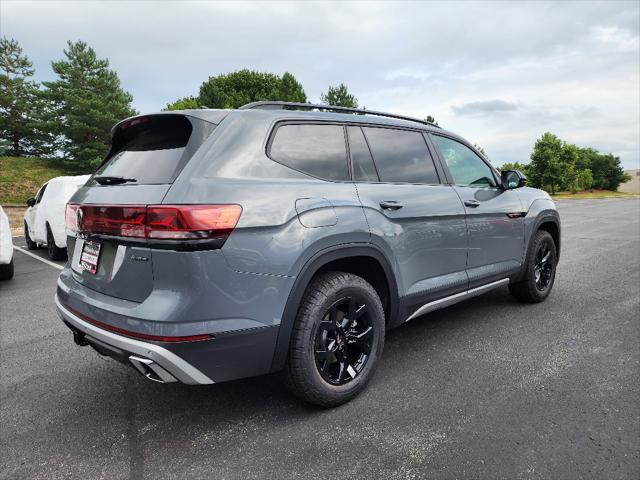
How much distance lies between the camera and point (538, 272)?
458cm

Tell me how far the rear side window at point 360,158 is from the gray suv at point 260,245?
0.01m

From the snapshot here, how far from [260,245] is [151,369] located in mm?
776

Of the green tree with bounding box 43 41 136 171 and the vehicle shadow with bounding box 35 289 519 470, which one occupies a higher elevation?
the green tree with bounding box 43 41 136 171

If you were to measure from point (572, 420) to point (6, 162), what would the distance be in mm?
35293

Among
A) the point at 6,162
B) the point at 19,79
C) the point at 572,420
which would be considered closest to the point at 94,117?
the point at 6,162

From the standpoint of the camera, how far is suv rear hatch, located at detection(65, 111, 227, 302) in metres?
2.04

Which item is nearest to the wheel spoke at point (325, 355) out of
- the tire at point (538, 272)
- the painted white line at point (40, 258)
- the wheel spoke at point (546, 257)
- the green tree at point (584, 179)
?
the tire at point (538, 272)

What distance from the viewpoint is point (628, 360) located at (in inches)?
125

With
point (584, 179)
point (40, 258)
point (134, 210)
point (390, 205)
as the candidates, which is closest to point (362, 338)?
point (390, 205)

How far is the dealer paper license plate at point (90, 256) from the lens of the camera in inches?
93.1

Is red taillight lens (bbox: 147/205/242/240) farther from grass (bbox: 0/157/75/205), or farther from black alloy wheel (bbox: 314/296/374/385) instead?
grass (bbox: 0/157/75/205)

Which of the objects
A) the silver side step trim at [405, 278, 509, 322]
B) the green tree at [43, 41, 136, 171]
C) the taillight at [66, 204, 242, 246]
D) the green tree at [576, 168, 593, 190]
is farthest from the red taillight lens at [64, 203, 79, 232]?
the green tree at [576, 168, 593, 190]

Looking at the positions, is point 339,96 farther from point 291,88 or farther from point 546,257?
point 546,257

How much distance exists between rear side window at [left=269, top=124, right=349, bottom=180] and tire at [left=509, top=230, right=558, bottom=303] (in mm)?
2545
